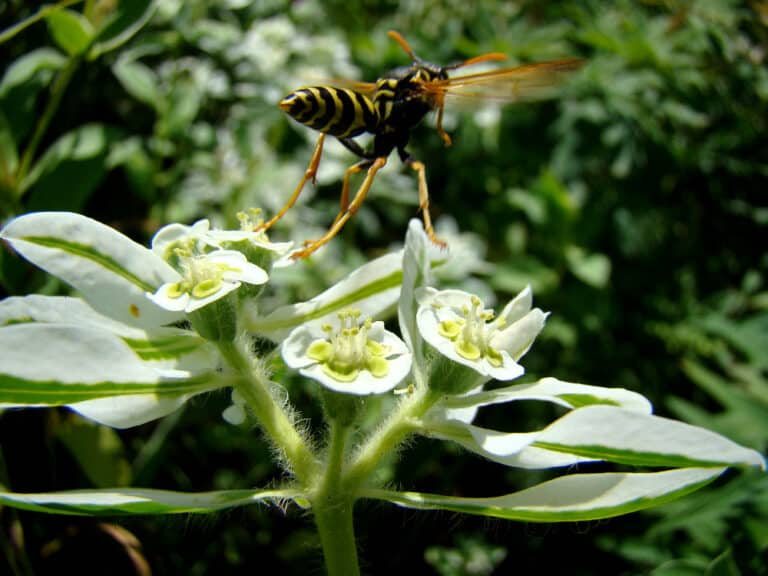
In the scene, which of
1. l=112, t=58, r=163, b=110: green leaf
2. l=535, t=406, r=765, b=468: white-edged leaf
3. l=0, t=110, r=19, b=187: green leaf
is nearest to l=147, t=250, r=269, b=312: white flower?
l=535, t=406, r=765, b=468: white-edged leaf

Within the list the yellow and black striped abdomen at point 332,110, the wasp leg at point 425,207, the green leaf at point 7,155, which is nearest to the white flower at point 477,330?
the wasp leg at point 425,207

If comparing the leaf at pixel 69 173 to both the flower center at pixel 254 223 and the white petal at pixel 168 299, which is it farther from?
the white petal at pixel 168 299

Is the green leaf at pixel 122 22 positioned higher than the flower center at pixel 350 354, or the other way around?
the green leaf at pixel 122 22

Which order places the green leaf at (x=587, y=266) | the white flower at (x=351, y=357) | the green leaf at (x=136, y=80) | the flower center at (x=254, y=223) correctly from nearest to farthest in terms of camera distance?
1. the white flower at (x=351, y=357)
2. the flower center at (x=254, y=223)
3. the green leaf at (x=136, y=80)
4. the green leaf at (x=587, y=266)

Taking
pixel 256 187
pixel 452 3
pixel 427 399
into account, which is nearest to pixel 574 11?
pixel 452 3

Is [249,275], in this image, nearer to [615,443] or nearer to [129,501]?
[129,501]

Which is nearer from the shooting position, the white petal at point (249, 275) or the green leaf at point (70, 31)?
the white petal at point (249, 275)
